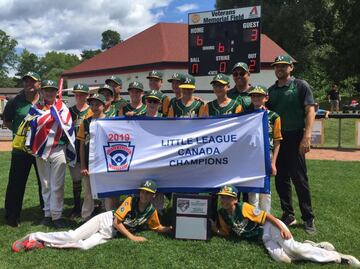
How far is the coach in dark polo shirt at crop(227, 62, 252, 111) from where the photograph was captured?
20.1ft

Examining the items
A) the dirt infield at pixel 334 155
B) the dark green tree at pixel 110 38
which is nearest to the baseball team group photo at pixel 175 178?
the dirt infield at pixel 334 155

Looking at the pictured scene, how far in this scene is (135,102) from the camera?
6.48 metres

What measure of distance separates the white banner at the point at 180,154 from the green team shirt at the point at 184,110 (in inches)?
9.4

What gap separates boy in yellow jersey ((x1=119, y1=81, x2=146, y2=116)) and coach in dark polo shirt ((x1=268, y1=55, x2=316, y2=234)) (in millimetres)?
1865

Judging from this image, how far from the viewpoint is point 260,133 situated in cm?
583

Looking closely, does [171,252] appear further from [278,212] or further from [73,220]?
[278,212]

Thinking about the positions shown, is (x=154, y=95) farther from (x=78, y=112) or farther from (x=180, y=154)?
(x=78, y=112)

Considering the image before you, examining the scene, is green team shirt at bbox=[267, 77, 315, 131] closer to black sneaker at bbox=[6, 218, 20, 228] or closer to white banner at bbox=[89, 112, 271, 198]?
white banner at bbox=[89, 112, 271, 198]

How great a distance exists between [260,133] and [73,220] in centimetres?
311

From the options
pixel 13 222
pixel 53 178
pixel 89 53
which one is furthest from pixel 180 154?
pixel 89 53

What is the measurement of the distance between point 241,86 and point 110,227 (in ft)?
8.89

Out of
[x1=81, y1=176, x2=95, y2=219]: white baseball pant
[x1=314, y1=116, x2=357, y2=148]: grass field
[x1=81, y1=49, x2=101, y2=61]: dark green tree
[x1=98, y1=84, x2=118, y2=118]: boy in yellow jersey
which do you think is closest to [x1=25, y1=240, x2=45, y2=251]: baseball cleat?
[x1=81, y1=176, x2=95, y2=219]: white baseball pant

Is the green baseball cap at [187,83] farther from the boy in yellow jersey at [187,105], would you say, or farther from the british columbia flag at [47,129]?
the british columbia flag at [47,129]

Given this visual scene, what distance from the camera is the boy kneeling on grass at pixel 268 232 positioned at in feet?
16.0
